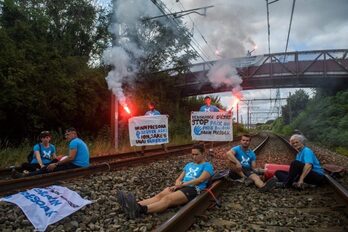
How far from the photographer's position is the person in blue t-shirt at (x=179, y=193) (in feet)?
17.4

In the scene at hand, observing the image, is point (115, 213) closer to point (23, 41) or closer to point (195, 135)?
point (195, 135)

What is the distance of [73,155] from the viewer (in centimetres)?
875

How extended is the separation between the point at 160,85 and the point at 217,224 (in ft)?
91.5

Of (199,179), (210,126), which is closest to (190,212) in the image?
(199,179)

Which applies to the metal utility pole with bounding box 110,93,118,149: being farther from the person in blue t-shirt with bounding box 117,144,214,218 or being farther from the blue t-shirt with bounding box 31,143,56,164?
the person in blue t-shirt with bounding box 117,144,214,218

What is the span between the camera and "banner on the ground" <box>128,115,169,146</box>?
14.2m

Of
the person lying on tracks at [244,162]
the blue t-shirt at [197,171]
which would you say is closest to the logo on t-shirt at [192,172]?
the blue t-shirt at [197,171]

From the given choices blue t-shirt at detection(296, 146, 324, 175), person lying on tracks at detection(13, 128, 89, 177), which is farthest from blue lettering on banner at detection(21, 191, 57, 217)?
blue t-shirt at detection(296, 146, 324, 175)

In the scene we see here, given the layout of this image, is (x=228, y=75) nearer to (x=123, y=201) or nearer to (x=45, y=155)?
(x=45, y=155)

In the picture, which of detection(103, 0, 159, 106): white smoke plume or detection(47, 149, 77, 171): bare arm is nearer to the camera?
detection(47, 149, 77, 171): bare arm

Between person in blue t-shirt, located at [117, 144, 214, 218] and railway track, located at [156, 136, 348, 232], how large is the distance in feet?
0.86

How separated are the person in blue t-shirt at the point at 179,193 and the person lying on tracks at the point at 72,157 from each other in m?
2.92

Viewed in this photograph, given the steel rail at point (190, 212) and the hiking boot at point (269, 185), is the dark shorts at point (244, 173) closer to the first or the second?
the hiking boot at point (269, 185)

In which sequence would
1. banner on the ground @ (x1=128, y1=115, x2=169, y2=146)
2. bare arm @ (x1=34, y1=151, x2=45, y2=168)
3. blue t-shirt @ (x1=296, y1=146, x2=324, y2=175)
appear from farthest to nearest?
banner on the ground @ (x1=128, y1=115, x2=169, y2=146)
bare arm @ (x1=34, y1=151, x2=45, y2=168)
blue t-shirt @ (x1=296, y1=146, x2=324, y2=175)
